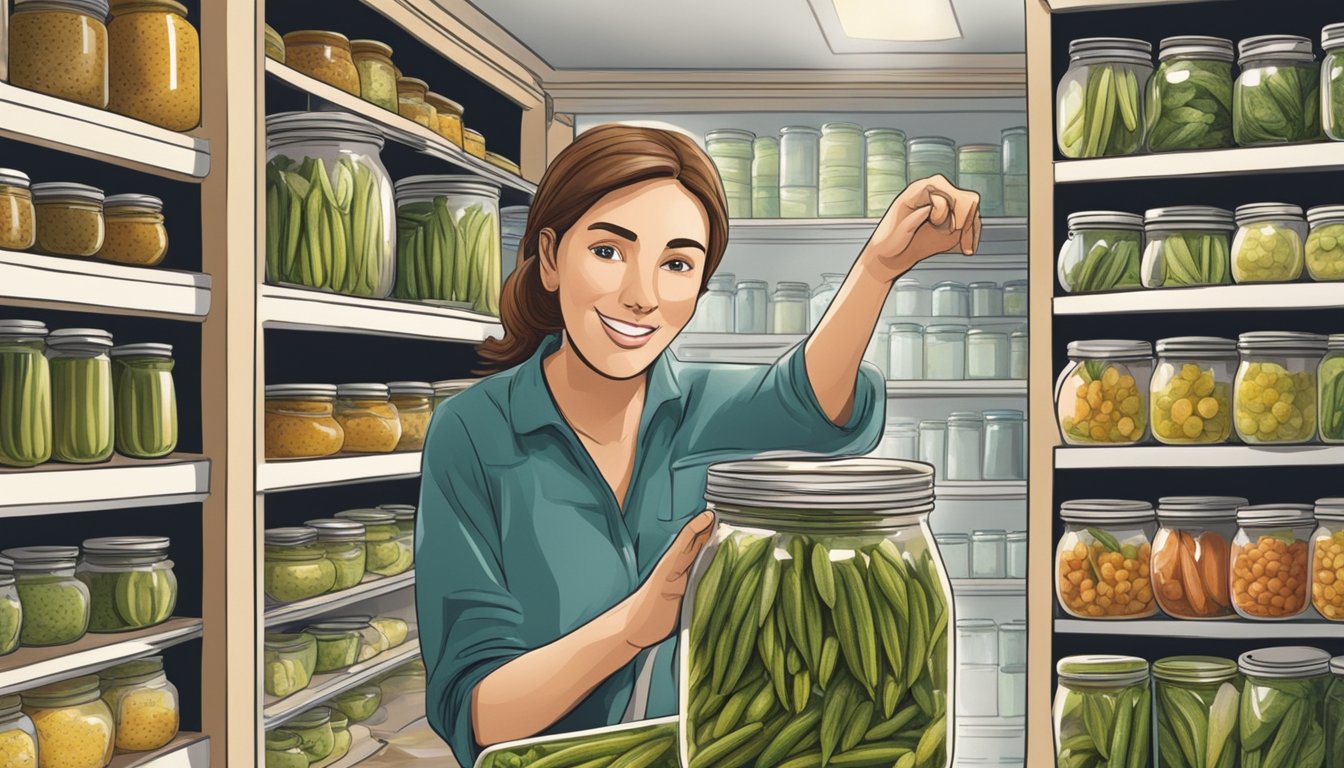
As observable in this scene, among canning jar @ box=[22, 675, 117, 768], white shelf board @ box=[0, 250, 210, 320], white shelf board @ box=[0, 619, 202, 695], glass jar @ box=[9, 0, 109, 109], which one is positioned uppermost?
glass jar @ box=[9, 0, 109, 109]

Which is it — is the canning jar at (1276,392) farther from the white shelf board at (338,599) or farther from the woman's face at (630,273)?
the white shelf board at (338,599)

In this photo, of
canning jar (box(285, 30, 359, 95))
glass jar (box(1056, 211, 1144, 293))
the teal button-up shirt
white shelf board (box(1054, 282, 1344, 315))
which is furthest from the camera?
glass jar (box(1056, 211, 1144, 293))

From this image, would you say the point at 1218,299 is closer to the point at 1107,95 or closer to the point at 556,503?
the point at 1107,95

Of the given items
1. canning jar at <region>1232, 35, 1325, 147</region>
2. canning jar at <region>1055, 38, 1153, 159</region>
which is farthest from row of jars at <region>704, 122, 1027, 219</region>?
canning jar at <region>1232, 35, 1325, 147</region>

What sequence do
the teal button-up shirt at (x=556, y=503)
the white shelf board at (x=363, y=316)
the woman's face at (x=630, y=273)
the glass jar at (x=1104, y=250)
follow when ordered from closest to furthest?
1. the teal button-up shirt at (x=556, y=503)
2. the woman's face at (x=630, y=273)
3. the white shelf board at (x=363, y=316)
4. the glass jar at (x=1104, y=250)

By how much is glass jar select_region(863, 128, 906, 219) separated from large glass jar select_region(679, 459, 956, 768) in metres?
2.28

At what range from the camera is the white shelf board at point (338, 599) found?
176cm

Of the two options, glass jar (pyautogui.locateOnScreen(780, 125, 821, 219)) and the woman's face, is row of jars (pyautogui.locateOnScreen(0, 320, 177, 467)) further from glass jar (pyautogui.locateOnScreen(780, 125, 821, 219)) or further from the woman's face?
glass jar (pyautogui.locateOnScreen(780, 125, 821, 219))

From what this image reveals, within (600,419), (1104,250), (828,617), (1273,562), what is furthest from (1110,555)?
(828,617)

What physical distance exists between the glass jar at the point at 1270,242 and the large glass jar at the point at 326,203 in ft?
4.98

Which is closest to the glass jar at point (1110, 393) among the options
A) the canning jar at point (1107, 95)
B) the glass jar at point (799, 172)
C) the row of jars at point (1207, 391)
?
the row of jars at point (1207, 391)

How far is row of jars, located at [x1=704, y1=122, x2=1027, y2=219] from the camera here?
285cm

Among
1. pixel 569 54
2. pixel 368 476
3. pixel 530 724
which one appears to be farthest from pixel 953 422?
pixel 530 724

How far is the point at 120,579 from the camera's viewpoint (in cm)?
153
